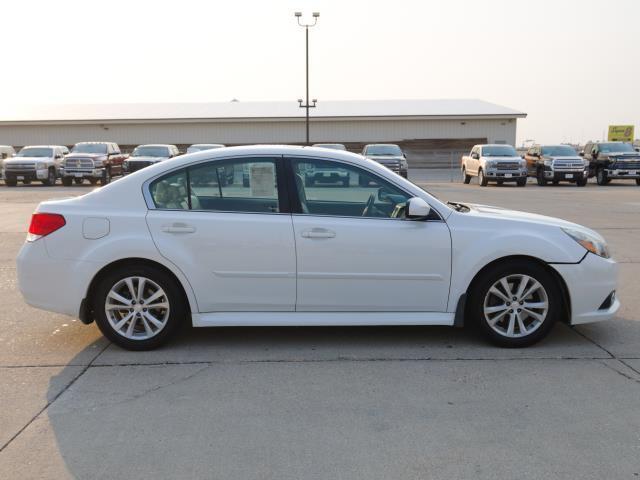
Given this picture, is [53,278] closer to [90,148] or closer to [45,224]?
[45,224]

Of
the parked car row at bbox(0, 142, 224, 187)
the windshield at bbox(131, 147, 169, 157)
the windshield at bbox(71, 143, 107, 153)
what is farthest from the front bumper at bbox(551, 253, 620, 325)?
the windshield at bbox(71, 143, 107, 153)

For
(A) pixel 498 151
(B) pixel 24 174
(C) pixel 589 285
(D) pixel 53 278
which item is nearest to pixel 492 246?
(C) pixel 589 285

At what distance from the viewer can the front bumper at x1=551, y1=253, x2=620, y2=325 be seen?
5020 millimetres

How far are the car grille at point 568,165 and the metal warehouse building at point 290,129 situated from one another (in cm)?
1817

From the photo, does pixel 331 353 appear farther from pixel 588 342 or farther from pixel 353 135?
pixel 353 135

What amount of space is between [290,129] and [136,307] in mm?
41128

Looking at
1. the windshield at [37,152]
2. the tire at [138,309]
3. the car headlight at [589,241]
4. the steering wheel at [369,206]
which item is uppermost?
the windshield at [37,152]

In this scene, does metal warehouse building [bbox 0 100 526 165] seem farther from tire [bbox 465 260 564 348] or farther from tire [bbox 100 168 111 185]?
tire [bbox 465 260 564 348]

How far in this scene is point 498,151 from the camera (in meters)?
28.7

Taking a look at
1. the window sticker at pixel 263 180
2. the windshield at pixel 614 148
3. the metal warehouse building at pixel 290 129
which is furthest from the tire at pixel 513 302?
the metal warehouse building at pixel 290 129

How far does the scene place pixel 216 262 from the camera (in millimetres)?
4883

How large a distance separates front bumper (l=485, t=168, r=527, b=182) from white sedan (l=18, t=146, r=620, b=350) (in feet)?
75.2

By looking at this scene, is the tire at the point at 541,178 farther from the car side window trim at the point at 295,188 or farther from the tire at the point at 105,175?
the car side window trim at the point at 295,188

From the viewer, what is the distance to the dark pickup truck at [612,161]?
27438mm
